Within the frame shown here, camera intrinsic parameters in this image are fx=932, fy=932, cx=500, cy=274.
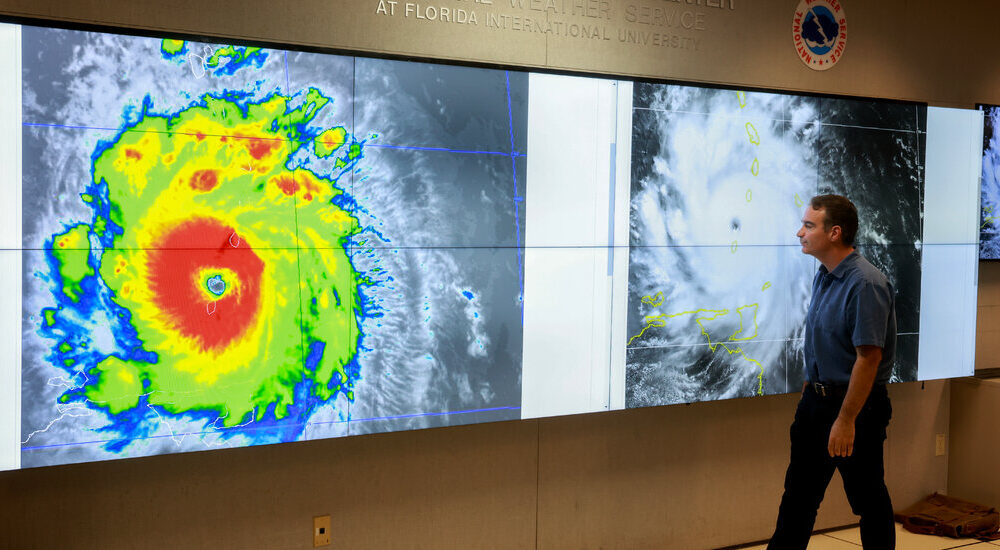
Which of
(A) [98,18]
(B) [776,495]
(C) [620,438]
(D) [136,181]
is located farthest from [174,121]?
(B) [776,495]

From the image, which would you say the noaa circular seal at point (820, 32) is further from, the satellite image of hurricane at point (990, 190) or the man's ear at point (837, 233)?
the man's ear at point (837, 233)

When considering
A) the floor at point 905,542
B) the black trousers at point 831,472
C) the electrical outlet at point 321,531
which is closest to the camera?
the black trousers at point 831,472

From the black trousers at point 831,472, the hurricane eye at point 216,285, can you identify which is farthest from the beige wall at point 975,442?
the hurricane eye at point 216,285

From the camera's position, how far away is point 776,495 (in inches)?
165

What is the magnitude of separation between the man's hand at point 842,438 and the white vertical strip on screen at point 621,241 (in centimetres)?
81

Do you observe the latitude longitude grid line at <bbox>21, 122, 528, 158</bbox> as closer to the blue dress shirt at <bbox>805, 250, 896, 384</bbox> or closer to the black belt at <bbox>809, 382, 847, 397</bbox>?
the blue dress shirt at <bbox>805, 250, 896, 384</bbox>

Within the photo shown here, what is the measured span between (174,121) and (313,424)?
3.36 ft

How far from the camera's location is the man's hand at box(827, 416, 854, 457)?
2955 millimetres

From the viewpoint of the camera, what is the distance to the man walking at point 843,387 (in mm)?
2959

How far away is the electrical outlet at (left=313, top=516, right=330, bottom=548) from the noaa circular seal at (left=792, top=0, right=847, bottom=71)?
271cm

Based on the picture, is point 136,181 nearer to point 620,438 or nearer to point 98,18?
point 98,18

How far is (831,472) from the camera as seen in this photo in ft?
10.3

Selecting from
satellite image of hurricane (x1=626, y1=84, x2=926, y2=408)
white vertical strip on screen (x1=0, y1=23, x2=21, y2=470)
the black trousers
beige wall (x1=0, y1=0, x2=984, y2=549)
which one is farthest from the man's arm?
white vertical strip on screen (x1=0, y1=23, x2=21, y2=470)

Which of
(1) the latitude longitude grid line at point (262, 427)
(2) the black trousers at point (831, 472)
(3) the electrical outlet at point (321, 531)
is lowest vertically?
(3) the electrical outlet at point (321, 531)
